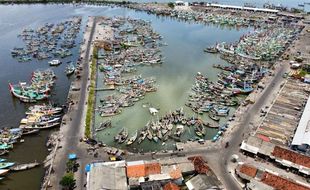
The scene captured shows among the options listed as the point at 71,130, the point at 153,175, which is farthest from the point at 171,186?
the point at 71,130

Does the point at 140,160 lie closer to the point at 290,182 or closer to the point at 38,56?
the point at 290,182

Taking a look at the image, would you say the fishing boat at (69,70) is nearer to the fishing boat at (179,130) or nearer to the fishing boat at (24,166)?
the fishing boat at (24,166)

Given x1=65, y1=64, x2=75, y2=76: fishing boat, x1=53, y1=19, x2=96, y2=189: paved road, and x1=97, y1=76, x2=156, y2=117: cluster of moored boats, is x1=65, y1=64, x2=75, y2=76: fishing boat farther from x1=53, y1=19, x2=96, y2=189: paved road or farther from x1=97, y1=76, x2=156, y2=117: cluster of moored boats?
x1=97, y1=76, x2=156, y2=117: cluster of moored boats

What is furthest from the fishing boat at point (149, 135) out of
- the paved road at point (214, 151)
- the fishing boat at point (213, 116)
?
the fishing boat at point (213, 116)

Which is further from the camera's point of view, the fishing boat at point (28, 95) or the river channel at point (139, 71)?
the fishing boat at point (28, 95)

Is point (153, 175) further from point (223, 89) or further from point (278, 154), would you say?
point (223, 89)
